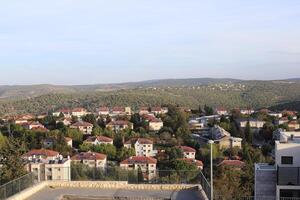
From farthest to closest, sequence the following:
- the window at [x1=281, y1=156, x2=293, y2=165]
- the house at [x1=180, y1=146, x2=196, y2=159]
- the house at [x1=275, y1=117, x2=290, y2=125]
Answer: the house at [x1=275, y1=117, x2=290, y2=125], the house at [x1=180, y1=146, x2=196, y2=159], the window at [x1=281, y1=156, x2=293, y2=165]

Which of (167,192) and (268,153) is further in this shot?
(268,153)

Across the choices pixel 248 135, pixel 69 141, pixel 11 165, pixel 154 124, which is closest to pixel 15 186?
pixel 11 165

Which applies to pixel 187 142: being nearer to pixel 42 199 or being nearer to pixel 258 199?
pixel 258 199

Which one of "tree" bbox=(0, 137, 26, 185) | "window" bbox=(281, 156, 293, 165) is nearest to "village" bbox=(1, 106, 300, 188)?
"tree" bbox=(0, 137, 26, 185)

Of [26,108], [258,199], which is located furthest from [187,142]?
[26,108]

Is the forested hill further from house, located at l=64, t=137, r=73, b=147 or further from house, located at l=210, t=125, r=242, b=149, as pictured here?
house, located at l=64, t=137, r=73, b=147
